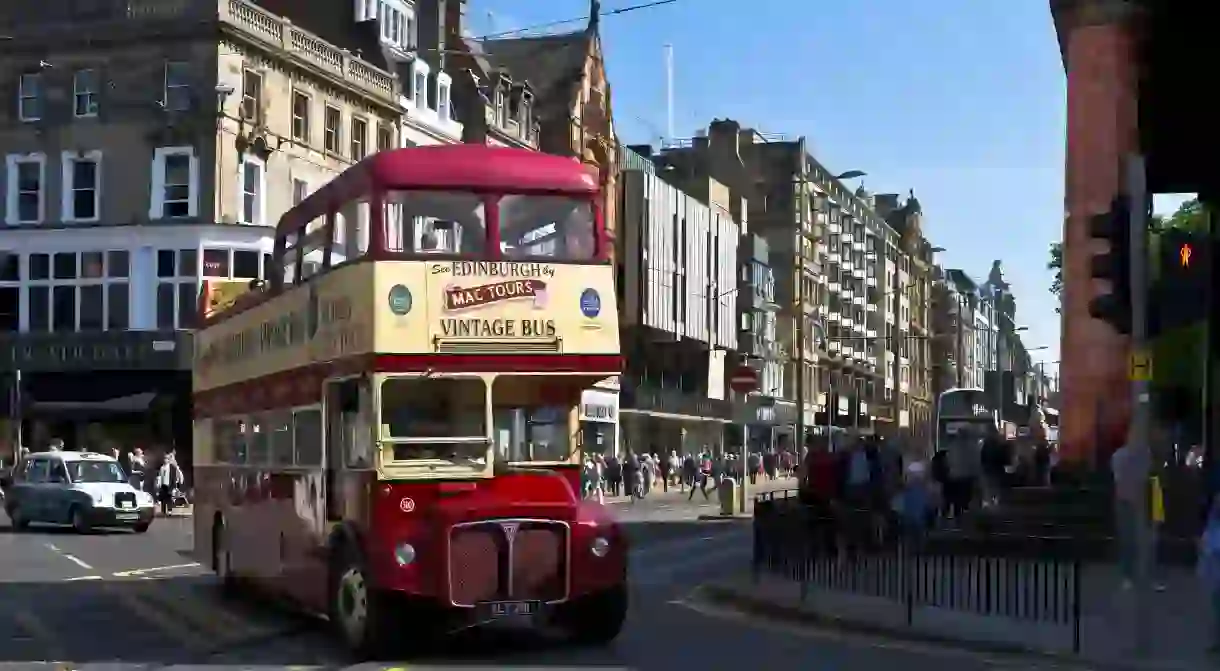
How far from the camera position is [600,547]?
47.5ft

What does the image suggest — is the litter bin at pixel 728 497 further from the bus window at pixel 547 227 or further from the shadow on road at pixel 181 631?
the bus window at pixel 547 227

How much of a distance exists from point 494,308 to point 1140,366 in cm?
561

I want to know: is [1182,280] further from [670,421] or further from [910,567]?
[670,421]

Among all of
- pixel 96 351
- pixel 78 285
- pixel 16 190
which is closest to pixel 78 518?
pixel 96 351

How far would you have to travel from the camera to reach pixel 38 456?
3494cm

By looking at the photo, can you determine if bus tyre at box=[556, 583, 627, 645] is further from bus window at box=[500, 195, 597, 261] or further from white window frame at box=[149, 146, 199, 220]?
white window frame at box=[149, 146, 199, 220]

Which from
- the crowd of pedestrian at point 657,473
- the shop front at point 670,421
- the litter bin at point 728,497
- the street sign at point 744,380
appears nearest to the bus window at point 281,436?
the street sign at point 744,380

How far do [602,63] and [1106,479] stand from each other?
5172cm

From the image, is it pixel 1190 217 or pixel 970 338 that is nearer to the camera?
pixel 1190 217

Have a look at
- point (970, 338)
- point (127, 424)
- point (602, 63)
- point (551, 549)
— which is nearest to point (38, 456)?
point (127, 424)

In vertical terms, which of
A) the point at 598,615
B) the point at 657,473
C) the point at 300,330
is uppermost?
the point at 300,330

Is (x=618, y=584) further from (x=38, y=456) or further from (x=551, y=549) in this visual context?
(x=38, y=456)

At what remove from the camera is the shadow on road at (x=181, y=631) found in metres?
14.5

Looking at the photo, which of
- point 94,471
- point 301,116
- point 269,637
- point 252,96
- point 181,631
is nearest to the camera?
point 269,637
